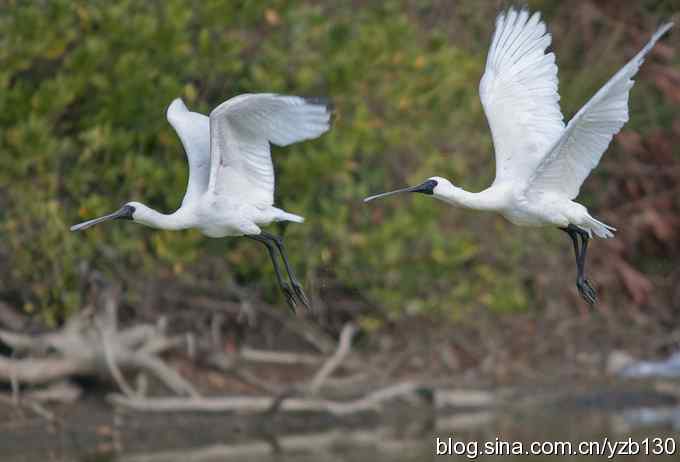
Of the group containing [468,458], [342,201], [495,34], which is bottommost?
[468,458]

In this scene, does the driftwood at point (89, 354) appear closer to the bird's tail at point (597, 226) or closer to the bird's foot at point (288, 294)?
the bird's foot at point (288, 294)

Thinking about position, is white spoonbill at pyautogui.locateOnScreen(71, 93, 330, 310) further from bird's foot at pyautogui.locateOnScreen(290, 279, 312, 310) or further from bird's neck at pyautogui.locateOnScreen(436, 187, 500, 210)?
bird's neck at pyautogui.locateOnScreen(436, 187, 500, 210)

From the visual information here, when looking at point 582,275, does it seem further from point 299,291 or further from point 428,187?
point 299,291

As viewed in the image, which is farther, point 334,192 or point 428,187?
point 334,192

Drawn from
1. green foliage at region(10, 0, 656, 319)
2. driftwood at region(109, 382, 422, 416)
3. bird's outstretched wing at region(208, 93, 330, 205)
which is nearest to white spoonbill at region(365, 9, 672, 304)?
bird's outstretched wing at region(208, 93, 330, 205)

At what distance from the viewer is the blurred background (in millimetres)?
11781

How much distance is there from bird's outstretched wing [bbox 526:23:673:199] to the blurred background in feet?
11.8

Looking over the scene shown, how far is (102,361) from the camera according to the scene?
1220 centimetres

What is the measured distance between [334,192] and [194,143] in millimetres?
4266

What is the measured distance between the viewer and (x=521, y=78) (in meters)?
9.12

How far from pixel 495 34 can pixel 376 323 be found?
5240 mm

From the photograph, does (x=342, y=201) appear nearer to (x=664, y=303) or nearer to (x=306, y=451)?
(x=306, y=451)

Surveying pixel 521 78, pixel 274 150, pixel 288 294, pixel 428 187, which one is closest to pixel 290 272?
pixel 288 294

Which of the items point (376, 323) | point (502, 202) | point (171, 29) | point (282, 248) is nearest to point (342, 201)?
point (376, 323)
